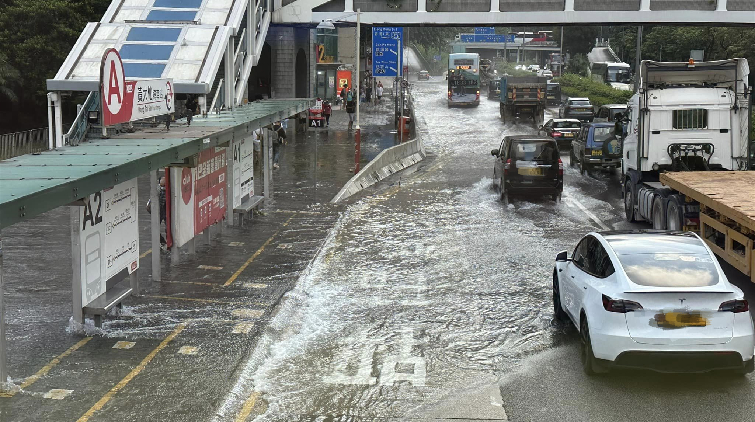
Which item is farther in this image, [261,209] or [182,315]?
[261,209]

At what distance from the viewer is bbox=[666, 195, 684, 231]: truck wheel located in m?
19.0

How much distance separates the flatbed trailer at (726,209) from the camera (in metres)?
14.8

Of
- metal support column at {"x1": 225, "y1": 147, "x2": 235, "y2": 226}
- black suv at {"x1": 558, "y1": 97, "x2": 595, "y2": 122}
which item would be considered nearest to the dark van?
metal support column at {"x1": 225, "y1": 147, "x2": 235, "y2": 226}

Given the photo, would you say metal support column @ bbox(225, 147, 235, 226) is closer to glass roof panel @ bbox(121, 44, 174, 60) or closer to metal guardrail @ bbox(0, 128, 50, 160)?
glass roof panel @ bbox(121, 44, 174, 60)

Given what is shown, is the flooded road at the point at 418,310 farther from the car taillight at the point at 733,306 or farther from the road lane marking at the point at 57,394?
the car taillight at the point at 733,306

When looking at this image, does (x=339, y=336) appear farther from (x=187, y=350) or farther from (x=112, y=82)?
(x=112, y=82)

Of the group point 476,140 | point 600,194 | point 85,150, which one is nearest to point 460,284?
point 85,150

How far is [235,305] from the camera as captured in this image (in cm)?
1464

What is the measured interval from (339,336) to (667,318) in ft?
14.7

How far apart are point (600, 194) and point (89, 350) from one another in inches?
781

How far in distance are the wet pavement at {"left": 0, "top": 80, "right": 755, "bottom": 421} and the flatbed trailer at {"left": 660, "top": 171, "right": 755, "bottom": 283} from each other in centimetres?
85

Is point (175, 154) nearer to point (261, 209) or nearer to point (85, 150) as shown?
point (85, 150)

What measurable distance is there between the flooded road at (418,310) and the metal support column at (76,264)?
7.82 feet

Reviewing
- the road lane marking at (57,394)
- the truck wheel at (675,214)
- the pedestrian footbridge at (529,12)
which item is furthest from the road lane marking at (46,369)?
the pedestrian footbridge at (529,12)
